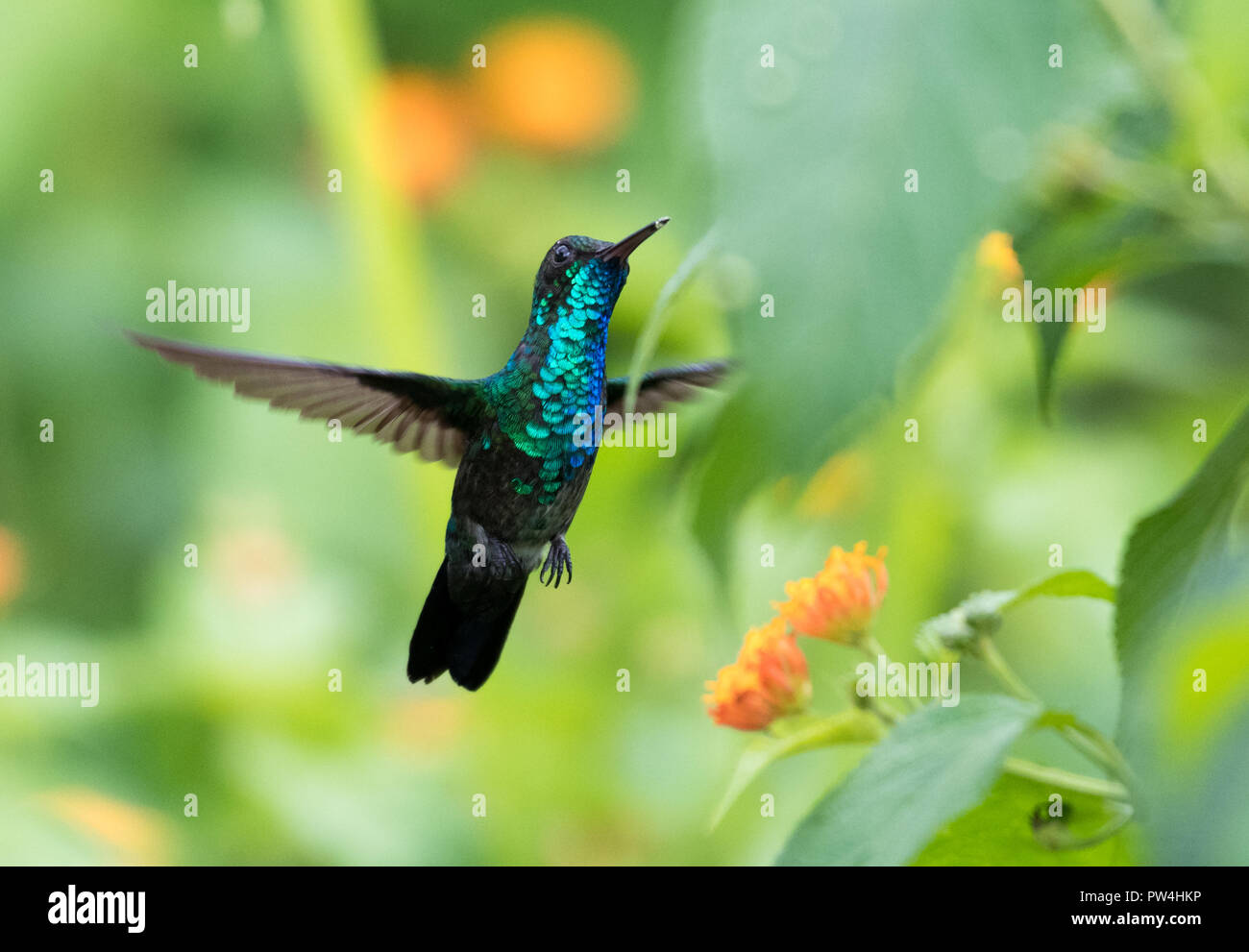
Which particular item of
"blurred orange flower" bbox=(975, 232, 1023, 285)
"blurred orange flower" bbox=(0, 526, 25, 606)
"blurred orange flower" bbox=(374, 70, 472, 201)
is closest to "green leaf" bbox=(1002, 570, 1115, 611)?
"blurred orange flower" bbox=(975, 232, 1023, 285)

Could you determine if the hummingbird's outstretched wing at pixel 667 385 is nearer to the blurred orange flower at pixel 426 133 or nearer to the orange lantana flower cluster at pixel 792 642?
the orange lantana flower cluster at pixel 792 642

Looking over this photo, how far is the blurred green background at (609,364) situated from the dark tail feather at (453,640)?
14 centimetres

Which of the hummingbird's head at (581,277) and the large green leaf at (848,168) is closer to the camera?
the large green leaf at (848,168)

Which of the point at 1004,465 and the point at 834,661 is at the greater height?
the point at 1004,465

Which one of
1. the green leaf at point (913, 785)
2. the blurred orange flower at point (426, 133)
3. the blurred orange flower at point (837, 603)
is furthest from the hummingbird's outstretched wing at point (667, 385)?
the blurred orange flower at point (426, 133)

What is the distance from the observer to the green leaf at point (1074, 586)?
18.0 inches

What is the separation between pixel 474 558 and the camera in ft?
2.04

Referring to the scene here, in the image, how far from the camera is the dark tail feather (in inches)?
26.1

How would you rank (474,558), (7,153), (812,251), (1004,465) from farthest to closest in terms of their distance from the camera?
(7,153)
(1004,465)
(474,558)
(812,251)

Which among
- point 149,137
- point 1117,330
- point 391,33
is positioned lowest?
point 1117,330

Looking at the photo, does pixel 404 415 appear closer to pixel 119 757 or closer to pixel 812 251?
pixel 812 251

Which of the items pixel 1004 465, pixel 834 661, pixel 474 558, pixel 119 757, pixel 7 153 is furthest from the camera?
pixel 7 153

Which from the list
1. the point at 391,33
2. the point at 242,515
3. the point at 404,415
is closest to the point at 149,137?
the point at 391,33

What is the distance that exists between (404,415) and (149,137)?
1128 millimetres
